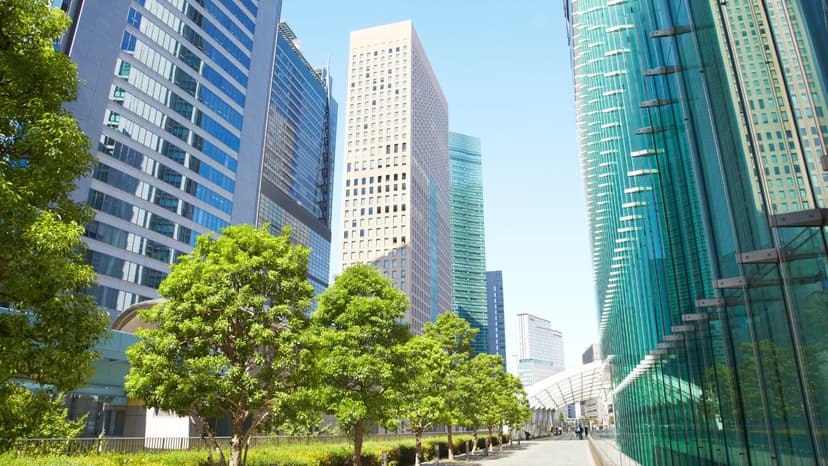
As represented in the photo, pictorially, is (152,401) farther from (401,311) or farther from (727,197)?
(727,197)

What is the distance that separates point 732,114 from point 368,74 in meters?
153

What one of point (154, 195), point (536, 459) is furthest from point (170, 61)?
point (536, 459)

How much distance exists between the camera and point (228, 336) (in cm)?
1889

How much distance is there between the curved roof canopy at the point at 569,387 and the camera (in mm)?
76500

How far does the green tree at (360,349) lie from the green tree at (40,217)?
12786mm

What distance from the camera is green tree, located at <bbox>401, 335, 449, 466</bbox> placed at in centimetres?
2775

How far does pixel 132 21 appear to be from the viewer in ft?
211

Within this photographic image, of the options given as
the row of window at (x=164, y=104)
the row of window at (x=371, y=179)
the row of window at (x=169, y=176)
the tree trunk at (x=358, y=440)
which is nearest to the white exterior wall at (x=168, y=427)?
the tree trunk at (x=358, y=440)

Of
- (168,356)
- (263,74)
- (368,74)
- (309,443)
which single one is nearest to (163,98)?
(263,74)

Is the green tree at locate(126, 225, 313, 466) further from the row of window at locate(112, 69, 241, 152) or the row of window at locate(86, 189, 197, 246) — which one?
the row of window at locate(112, 69, 241, 152)

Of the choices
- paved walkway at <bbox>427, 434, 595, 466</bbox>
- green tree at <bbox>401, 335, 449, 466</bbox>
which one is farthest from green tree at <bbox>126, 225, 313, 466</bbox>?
paved walkway at <bbox>427, 434, 595, 466</bbox>

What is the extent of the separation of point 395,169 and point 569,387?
7297 centimetres

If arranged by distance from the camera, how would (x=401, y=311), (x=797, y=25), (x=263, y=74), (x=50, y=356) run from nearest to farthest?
(x=797, y=25) → (x=50, y=356) → (x=401, y=311) → (x=263, y=74)

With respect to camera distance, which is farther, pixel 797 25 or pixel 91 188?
pixel 91 188
